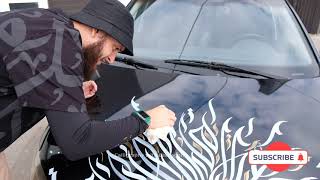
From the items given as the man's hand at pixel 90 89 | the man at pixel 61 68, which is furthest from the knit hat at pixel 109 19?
the man's hand at pixel 90 89

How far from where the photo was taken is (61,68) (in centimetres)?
119

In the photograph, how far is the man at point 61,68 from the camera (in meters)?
1.17

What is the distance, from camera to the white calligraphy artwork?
1.54m

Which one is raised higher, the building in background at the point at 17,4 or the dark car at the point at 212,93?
the dark car at the point at 212,93

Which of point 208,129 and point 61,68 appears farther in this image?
point 208,129

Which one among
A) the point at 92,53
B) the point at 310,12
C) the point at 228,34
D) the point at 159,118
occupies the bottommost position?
the point at 310,12

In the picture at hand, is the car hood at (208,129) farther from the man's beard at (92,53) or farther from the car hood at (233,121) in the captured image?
the man's beard at (92,53)

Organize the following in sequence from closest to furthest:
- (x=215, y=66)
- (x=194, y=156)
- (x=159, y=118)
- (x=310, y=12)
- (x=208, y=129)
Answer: (x=159, y=118) < (x=194, y=156) < (x=208, y=129) < (x=215, y=66) < (x=310, y=12)

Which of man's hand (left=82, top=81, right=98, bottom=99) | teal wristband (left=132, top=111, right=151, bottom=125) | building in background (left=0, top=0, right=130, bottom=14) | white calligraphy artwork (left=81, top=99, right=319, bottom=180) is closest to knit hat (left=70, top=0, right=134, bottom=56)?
teal wristband (left=132, top=111, right=151, bottom=125)

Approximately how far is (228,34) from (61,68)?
5.40ft

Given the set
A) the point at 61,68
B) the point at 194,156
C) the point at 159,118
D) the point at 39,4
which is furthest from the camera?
the point at 39,4

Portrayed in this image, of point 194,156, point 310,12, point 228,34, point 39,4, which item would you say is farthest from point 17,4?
point 310,12

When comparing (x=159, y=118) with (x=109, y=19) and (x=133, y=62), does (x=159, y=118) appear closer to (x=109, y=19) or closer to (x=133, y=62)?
(x=109, y=19)

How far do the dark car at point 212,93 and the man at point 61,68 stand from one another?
34 centimetres
